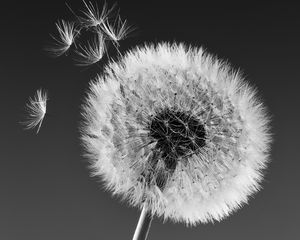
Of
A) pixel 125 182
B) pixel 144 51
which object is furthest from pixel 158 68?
pixel 125 182

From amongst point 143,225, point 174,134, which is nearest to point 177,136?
point 174,134

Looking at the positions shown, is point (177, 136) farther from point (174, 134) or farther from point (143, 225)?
point (143, 225)

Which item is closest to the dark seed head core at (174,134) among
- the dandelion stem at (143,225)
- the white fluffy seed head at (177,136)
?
the white fluffy seed head at (177,136)

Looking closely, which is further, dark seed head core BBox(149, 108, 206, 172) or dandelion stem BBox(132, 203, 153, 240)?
dark seed head core BBox(149, 108, 206, 172)

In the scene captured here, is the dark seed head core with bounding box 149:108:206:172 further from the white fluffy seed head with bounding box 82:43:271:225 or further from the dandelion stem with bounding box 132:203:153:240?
the dandelion stem with bounding box 132:203:153:240

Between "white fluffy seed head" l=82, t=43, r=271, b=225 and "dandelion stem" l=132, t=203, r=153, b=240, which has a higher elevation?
"white fluffy seed head" l=82, t=43, r=271, b=225

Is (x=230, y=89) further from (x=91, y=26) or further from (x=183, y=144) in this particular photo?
(x=91, y=26)

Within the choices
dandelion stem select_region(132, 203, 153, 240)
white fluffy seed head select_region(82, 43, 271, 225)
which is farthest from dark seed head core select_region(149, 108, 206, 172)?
dandelion stem select_region(132, 203, 153, 240)
